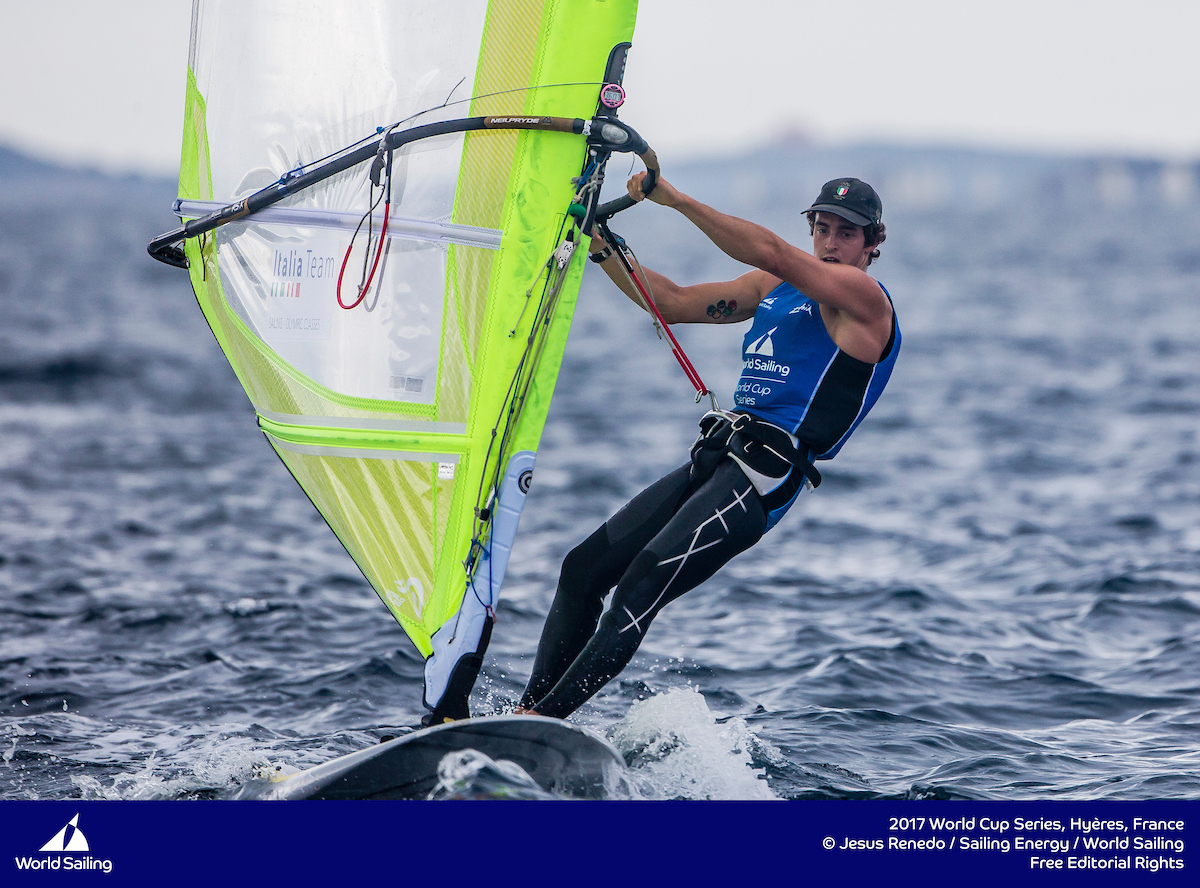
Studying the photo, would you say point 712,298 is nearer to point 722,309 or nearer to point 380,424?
point 722,309

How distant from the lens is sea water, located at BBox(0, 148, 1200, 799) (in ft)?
17.0

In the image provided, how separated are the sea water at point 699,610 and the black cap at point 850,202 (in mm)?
852

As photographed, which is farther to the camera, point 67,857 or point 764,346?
point 764,346

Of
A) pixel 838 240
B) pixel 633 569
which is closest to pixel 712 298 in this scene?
pixel 838 240

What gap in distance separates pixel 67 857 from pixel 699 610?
4.87 m

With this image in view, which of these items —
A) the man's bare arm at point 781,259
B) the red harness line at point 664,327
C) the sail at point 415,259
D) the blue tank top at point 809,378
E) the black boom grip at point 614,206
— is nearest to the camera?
the man's bare arm at point 781,259

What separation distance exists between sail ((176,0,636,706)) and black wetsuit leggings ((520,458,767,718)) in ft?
1.12

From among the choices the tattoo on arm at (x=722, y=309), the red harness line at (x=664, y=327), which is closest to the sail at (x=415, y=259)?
the red harness line at (x=664, y=327)

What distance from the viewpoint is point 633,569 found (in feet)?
14.1

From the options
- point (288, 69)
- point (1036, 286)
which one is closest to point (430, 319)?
point (288, 69)

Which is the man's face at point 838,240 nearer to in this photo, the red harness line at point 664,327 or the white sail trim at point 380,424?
the red harness line at point 664,327

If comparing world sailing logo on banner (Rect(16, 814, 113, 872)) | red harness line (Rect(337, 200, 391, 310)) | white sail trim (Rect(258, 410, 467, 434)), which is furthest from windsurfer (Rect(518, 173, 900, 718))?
world sailing logo on banner (Rect(16, 814, 113, 872))

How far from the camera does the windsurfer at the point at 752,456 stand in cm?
427

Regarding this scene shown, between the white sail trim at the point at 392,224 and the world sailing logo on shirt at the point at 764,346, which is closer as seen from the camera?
the white sail trim at the point at 392,224
